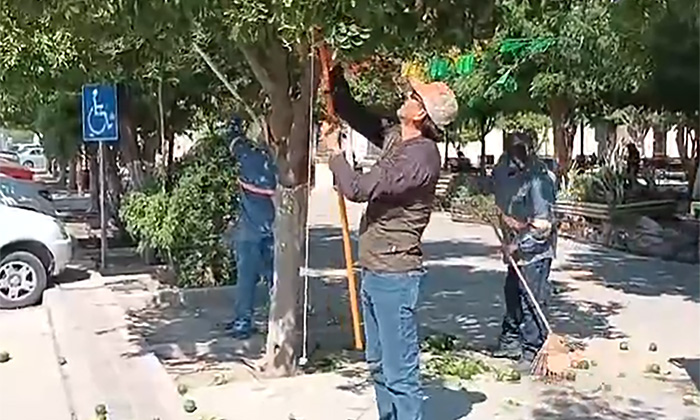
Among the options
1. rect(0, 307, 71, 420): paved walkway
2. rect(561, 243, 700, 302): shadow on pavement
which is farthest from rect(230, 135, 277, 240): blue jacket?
rect(561, 243, 700, 302): shadow on pavement

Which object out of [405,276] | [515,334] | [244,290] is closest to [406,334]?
[405,276]

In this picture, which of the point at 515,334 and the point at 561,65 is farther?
the point at 561,65

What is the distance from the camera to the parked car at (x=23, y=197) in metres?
12.9

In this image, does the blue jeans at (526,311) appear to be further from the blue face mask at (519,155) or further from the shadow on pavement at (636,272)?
the shadow on pavement at (636,272)

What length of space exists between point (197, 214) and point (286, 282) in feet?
12.6

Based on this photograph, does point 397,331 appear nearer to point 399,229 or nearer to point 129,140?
point 399,229

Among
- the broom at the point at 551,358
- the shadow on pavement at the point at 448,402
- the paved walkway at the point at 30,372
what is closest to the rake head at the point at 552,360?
the broom at the point at 551,358

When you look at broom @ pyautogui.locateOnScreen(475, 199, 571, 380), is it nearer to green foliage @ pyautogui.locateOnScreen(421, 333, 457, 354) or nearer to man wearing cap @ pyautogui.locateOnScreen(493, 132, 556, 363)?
man wearing cap @ pyautogui.locateOnScreen(493, 132, 556, 363)

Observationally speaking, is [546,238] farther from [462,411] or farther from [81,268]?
[81,268]

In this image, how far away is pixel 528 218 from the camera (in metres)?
7.70

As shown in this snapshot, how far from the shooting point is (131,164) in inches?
580

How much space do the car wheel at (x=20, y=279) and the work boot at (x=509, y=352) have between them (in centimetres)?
537

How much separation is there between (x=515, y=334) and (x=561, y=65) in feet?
31.5

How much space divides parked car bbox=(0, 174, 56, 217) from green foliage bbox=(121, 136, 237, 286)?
201 centimetres
